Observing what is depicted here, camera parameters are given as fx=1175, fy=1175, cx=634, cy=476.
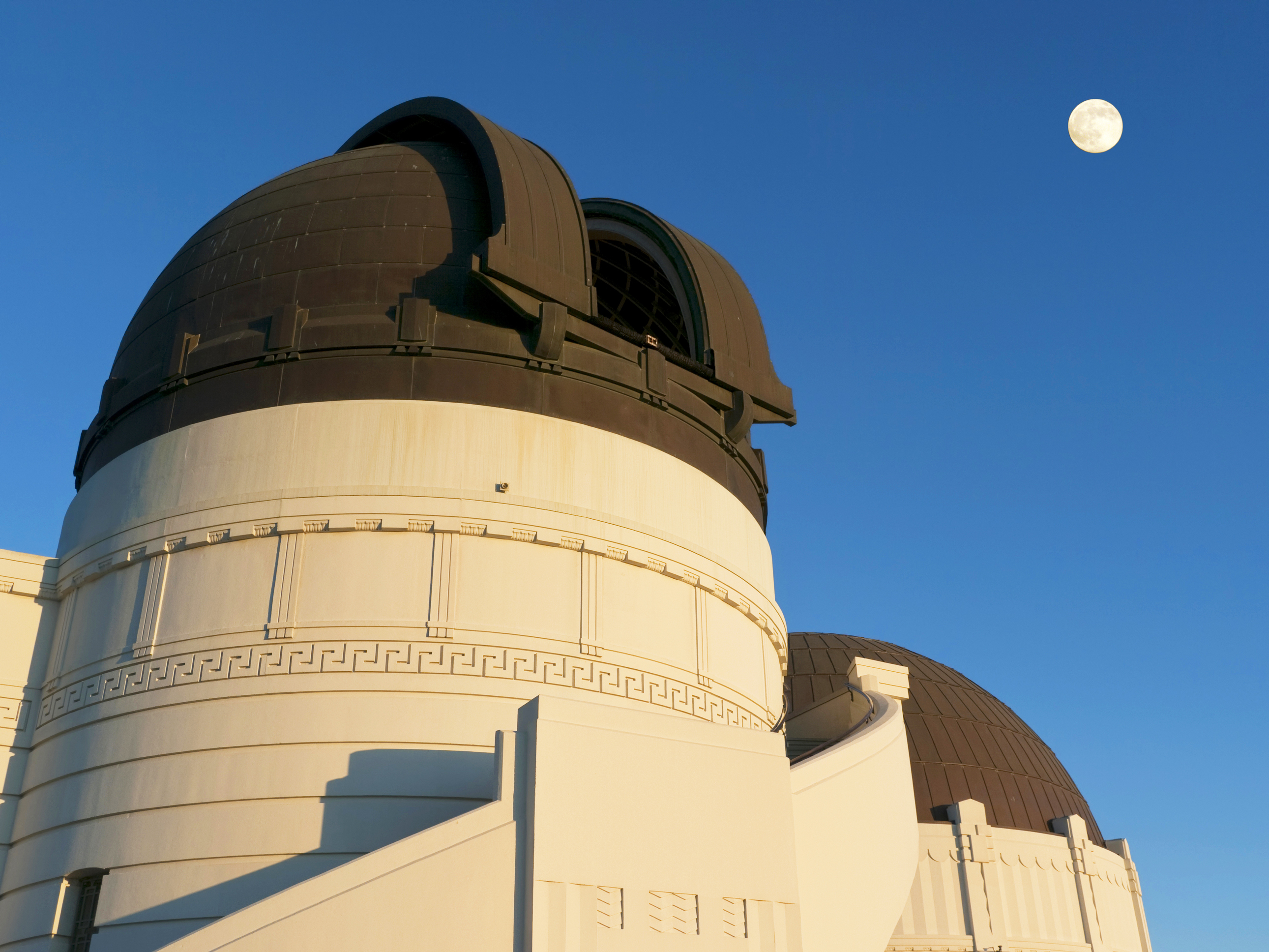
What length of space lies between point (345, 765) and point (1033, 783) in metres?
14.8

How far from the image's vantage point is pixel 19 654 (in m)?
13.2

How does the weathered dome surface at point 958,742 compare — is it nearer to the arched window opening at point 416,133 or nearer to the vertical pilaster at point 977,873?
the vertical pilaster at point 977,873

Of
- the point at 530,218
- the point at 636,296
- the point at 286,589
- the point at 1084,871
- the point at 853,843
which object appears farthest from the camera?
the point at 636,296

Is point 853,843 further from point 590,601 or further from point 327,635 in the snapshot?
point 327,635

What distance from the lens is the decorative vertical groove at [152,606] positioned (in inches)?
473

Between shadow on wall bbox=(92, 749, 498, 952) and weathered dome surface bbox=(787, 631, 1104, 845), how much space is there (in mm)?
10697

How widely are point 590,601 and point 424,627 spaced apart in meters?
1.75

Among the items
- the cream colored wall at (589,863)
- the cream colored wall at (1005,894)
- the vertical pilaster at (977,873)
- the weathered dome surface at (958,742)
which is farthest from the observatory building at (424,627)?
the weathered dome surface at (958,742)

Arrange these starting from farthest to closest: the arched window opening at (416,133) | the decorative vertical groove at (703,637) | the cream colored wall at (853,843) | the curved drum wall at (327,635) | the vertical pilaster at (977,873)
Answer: the vertical pilaster at (977,873)
the arched window opening at (416,133)
the decorative vertical groove at (703,637)
the curved drum wall at (327,635)
the cream colored wall at (853,843)

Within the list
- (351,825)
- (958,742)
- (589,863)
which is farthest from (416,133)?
(958,742)

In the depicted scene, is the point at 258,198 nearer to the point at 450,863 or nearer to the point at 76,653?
the point at 76,653

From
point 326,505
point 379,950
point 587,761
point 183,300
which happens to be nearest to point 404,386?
point 326,505

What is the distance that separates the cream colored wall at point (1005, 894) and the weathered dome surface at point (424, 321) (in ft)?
25.3

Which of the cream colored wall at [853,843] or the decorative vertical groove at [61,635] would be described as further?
the decorative vertical groove at [61,635]
